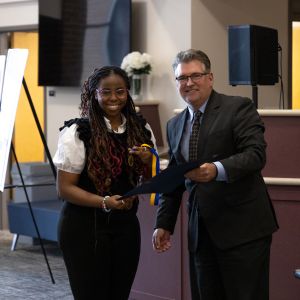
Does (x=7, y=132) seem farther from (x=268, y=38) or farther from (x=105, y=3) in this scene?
(x=105, y=3)

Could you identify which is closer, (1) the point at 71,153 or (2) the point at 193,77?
(2) the point at 193,77

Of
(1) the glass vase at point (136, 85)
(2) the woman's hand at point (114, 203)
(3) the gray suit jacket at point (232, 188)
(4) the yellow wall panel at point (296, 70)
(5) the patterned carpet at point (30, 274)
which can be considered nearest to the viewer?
(3) the gray suit jacket at point (232, 188)

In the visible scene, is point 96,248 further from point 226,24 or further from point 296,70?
point 296,70

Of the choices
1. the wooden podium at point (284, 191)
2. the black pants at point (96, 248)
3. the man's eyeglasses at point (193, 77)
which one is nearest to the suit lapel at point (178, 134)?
the man's eyeglasses at point (193, 77)

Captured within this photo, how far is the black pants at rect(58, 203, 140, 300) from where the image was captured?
2936 mm

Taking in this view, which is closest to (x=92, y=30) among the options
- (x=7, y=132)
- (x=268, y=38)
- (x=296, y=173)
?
(x=268, y=38)

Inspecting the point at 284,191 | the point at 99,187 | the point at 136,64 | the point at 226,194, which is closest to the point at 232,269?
the point at 226,194

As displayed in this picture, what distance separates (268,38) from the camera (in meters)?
5.28

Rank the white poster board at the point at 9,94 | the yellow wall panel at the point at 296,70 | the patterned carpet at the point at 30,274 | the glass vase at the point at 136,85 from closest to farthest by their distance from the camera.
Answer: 1. the white poster board at the point at 9,94
2. the patterned carpet at the point at 30,274
3. the glass vase at the point at 136,85
4. the yellow wall panel at the point at 296,70

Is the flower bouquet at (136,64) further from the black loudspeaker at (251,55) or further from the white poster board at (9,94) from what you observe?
the white poster board at (9,94)

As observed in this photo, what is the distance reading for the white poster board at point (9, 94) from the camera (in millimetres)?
4531

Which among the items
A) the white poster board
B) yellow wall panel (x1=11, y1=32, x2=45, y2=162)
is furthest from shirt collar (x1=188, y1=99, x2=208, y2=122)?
yellow wall panel (x1=11, y1=32, x2=45, y2=162)

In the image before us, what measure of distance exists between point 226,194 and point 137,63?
14.0 feet

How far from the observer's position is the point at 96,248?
293 cm
